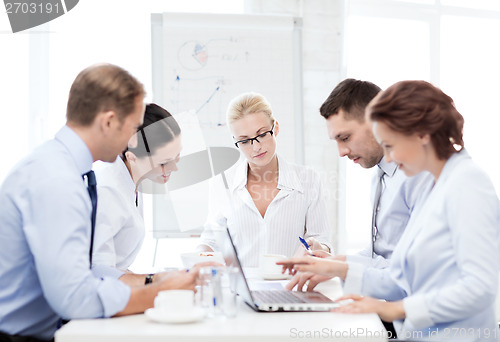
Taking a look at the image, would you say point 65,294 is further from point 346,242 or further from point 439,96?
point 346,242

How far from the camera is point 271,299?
1613 millimetres

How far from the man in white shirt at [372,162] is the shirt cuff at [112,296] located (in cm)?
95

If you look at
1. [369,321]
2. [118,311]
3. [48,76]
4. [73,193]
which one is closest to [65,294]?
[118,311]

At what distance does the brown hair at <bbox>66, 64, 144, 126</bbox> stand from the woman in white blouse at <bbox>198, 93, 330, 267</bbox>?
115 cm

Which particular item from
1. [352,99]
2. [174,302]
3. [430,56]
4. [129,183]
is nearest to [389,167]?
[352,99]

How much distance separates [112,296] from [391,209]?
1.16 meters

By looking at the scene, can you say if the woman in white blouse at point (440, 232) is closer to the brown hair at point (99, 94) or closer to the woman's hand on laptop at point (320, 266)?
the woman's hand on laptop at point (320, 266)

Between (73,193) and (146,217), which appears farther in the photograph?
(146,217)

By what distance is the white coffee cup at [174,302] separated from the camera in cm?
140

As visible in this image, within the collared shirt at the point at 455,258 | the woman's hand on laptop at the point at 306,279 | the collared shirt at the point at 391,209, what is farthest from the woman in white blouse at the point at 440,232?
the collared shirt at the point at 391,209

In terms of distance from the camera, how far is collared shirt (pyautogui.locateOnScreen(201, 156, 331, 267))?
9.06 feet

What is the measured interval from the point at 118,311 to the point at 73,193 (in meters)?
0.34

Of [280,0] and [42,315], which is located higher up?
[280,0]

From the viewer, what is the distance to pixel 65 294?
1379mm
